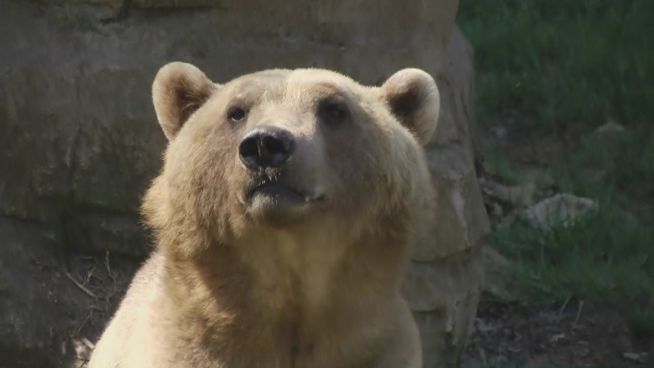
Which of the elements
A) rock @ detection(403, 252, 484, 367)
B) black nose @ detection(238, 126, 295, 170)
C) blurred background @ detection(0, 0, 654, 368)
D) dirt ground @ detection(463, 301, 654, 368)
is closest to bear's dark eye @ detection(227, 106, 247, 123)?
black nose @ detection(238, 126, 295, 170)

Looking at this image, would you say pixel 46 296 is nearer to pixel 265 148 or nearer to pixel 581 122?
pixel 265 148

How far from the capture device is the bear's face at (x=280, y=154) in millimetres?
4934

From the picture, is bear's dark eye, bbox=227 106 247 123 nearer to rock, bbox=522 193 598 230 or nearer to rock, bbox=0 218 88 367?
rock, bbox=0 218 88 367

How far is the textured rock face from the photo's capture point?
24.2 feet

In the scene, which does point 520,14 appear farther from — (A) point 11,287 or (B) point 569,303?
(A) point 11,287

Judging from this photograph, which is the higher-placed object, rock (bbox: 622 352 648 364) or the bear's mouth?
the bear's mouth

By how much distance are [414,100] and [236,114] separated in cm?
83

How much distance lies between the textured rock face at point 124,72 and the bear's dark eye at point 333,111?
206cm

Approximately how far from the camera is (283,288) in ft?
17.3

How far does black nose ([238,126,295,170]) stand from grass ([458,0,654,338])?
14.0 feet

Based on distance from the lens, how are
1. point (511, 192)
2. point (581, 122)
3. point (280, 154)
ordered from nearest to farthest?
point (280, 154), point (511, 192), point (581, 122)

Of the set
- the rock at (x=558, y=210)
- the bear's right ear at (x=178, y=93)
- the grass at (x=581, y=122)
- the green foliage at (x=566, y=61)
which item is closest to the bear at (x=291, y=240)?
the bear's right ear at (x=178, y=93)

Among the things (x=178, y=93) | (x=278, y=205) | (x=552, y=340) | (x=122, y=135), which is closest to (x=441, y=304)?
(x=552, y=340)

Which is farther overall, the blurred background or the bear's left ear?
the blurred background
